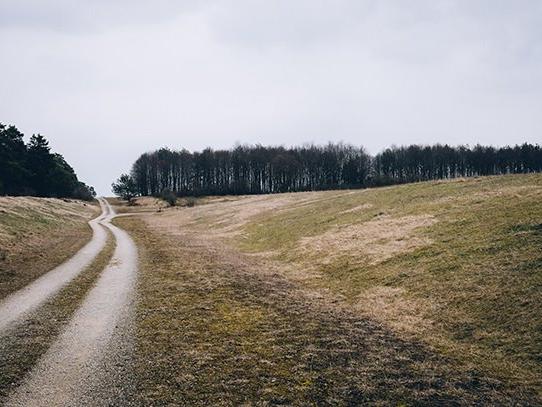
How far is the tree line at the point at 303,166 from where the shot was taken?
149875mm

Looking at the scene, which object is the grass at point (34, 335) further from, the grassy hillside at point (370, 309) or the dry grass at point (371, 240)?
the dry grass at point (371, 240)

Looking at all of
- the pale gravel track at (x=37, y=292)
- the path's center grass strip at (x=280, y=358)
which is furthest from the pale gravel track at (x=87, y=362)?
the pale gravel track at (x=37, y=292)

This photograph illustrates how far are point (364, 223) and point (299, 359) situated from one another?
898 inches

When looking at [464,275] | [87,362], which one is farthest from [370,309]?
→ [87,362]

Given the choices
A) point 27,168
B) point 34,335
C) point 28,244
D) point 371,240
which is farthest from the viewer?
point 27,168

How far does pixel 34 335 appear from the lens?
12.7 meters

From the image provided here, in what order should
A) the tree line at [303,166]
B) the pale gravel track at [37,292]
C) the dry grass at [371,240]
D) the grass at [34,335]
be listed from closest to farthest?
the grass at [34,335]
the pale gravel track at [37,292]
the dry grass at [371,240]
the tree line at [303,166]

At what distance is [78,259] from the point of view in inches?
1126

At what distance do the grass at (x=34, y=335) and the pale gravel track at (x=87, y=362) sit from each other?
0.25 m

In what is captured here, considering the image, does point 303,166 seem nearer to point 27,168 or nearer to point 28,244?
point 27,168

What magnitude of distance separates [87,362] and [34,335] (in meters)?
3.42

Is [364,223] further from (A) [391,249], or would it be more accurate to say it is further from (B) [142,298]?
(B) [142,298]

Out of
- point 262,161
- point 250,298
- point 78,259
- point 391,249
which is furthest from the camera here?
point 262,161

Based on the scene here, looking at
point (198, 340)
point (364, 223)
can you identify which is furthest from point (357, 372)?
point (364, 223)
